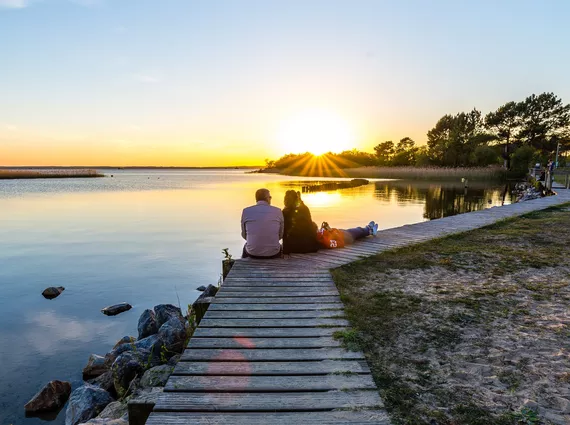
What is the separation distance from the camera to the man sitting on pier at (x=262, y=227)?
271 inches

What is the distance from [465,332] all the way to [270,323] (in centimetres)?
244

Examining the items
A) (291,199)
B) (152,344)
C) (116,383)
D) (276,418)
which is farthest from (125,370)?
(291,199)

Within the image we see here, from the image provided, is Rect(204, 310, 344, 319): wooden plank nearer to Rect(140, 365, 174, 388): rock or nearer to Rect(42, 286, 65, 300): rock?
Rect(140, 365, 174, 388): rock

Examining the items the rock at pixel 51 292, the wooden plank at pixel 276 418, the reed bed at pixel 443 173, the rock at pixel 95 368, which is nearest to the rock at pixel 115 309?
the rock at pixel 51 292

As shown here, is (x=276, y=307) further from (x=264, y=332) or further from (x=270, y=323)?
(x=264, y=332)

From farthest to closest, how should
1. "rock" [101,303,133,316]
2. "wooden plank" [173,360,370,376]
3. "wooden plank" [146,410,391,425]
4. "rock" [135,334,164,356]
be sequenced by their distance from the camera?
"rock" [101,303,133,316], "rock" [135,334,164,356], "wooden plank" [173,360,370,376], "wooden plank" [146,410,391,425]

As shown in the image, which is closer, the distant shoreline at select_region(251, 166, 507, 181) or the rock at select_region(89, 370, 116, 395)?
the rock at select_region(89, 370, 116, 395)

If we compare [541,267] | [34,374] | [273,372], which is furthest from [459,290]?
[34,374]

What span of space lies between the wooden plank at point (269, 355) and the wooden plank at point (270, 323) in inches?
24.3

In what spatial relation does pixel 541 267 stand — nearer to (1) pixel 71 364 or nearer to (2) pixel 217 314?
(2) pixel 217 314

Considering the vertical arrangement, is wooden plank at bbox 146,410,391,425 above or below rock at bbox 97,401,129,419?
above

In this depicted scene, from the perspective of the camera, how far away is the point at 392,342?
413 centimetres

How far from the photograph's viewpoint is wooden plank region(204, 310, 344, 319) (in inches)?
185

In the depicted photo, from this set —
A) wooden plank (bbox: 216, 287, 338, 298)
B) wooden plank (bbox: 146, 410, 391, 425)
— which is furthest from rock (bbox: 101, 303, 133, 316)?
wooden plank (bbox: 146, 410, 391, 425)
